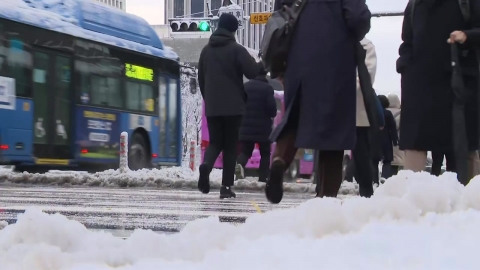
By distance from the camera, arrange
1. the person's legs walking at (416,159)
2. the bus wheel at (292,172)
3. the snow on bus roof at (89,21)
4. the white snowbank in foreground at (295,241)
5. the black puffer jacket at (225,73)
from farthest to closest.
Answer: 1. the bus wheel at (292,172)
2. the snow on bus roof at (89,21)
3. the black puffer jacket at (225,73)
4. the person's legs walking at (416,159)
5. the white snowbank in foreground at (295,241)

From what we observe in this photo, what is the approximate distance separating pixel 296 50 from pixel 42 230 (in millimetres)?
2906

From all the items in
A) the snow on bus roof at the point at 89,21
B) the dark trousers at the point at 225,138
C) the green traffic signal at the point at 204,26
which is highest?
the green traffic signal at the point at 204,26

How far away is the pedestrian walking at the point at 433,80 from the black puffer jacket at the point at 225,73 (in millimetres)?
3248

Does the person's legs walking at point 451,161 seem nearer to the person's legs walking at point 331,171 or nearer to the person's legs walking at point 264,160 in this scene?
the person's legs walking at point 331,171

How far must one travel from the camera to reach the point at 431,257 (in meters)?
2.91

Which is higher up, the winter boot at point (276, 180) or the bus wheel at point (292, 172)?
the winter boot at point (276, 180)

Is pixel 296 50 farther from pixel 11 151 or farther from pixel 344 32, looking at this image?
pixel 11 151

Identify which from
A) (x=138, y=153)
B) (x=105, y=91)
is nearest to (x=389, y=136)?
(x=105, y=91)

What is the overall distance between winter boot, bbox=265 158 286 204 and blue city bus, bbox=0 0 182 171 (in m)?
9.37

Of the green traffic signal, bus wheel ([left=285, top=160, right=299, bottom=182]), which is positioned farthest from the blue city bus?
the green traffic signal

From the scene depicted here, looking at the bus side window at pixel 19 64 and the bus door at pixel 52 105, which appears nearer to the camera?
the bus side window at pixel 19 64

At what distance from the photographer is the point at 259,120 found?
12750 mm

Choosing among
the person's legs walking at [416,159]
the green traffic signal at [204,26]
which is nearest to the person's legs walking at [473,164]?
the person's legs walking at [416,159]

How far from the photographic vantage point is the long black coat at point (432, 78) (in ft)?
19.2
